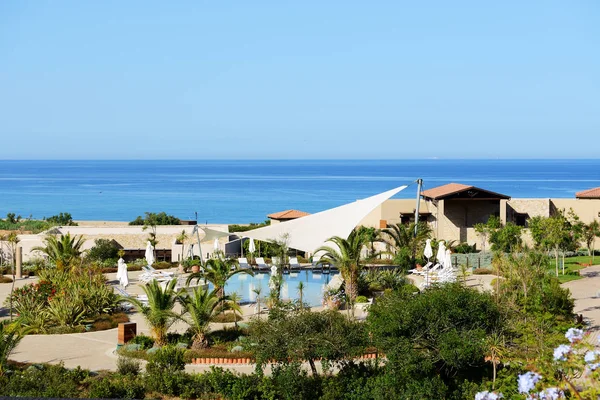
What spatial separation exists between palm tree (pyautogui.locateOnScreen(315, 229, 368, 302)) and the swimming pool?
0.91 m

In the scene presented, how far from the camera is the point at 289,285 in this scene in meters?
22.3

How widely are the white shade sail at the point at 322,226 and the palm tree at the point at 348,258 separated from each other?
68 cm

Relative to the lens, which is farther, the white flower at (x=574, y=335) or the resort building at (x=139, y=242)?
the resort building at (x=139, y=242)

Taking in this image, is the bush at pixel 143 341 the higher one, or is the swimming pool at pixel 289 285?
the bush at pixel 143 341

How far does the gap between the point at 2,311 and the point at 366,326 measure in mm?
10188

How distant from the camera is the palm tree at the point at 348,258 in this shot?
62.0ft

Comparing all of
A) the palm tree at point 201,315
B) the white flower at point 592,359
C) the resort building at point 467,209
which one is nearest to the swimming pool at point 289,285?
the palm tree at point 201,315

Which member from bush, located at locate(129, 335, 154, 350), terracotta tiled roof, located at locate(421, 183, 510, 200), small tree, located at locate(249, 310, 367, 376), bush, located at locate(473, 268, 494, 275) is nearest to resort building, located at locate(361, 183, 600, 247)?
terracotta tiled roof, located at locate(421, 183, 510, 200)

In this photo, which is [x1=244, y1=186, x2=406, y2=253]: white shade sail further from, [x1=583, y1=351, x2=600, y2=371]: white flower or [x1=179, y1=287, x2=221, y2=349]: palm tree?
[x1=583, y1=351, x2=600, y2=371]: white flower

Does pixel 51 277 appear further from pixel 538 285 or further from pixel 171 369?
pixel 538 285

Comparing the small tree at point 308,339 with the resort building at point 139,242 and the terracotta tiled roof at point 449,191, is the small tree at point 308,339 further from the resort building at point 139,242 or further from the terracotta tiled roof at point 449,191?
the terracotta tiled roof at point 449,191

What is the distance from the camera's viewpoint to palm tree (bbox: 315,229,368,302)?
18.9 meters

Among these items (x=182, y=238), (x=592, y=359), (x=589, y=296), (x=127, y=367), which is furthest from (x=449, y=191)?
(x=592, y=359)

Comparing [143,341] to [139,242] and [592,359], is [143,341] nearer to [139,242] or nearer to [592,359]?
[592,359]
